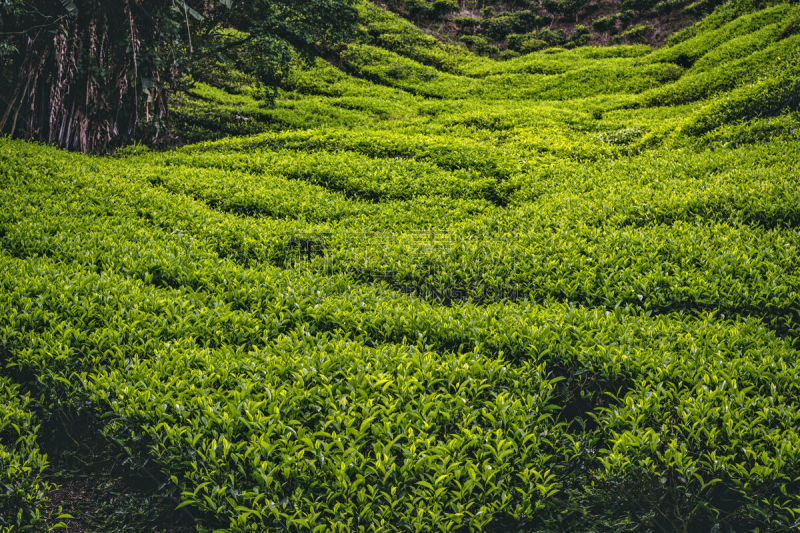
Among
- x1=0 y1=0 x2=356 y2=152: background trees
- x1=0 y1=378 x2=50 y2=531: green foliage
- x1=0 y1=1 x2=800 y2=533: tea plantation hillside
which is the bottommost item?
x1=0 y1=378 x2=50 y2=531: green foliage

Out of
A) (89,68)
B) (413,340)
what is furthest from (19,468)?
(89,68)

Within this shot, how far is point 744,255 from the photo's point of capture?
5809mm

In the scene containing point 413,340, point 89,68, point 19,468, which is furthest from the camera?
point 89,68

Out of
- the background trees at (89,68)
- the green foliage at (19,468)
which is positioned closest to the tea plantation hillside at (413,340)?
the green foliage at (19,468)

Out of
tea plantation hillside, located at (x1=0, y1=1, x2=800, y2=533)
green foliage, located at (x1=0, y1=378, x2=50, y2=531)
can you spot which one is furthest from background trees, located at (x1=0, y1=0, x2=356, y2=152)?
green foliage, located at (x1=0, y1=378, x2=50, y2=531)

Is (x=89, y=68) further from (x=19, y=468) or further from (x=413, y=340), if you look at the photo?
(x=413, y=340)

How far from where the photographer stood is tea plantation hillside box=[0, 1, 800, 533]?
321cm

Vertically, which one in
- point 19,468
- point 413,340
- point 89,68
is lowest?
point 19,468

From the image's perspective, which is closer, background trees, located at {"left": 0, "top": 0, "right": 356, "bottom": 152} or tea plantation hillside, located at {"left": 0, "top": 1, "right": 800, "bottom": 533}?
tea plantation hillside, located at {"left": 0, "top": 1, "right": 800, "bottom": 533}

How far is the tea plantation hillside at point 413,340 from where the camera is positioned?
3.21 meters

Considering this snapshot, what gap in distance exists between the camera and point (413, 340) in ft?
16.2

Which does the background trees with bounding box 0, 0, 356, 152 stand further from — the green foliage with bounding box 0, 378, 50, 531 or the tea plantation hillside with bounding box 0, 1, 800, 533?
the green foliage with bounding box 0, 378, 50, 531

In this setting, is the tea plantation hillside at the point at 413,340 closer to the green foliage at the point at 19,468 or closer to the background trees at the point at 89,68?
the green foliage at the point at 19,468

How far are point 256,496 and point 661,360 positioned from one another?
142 inches
